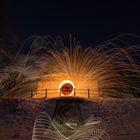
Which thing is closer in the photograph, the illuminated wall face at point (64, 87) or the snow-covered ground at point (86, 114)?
the snow-covered ground at point (86, 114)

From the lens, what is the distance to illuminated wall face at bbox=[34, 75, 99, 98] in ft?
85.4

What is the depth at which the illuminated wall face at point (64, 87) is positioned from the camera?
2603cm

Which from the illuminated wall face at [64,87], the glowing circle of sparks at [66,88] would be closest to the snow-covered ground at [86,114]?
the illuminated wall face at [64,87]

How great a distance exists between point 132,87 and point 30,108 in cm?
1317

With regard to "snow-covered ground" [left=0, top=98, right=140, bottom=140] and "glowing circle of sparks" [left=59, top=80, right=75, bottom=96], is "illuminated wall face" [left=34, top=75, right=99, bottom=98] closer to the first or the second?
"glowing circle of sparks" [left=59, top=80, right=75, bottom=96]

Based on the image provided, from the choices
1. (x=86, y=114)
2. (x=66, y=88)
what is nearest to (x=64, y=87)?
(x=66, y=88)

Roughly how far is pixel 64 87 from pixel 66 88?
8.6 inches

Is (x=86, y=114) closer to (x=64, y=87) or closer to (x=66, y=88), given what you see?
(x=66, y=88)

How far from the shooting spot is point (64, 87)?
26.2 meters

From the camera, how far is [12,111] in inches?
856

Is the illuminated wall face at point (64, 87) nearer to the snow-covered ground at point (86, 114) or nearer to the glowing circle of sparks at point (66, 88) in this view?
the glowing circle of sparks at point (66, 88)

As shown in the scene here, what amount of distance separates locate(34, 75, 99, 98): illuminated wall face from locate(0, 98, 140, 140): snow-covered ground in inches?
86.8

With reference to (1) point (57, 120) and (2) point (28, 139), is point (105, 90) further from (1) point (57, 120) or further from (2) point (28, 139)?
(2) point (28, 139)

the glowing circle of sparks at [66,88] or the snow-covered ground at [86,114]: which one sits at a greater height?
the glowing circle of sparks at [66,88]
